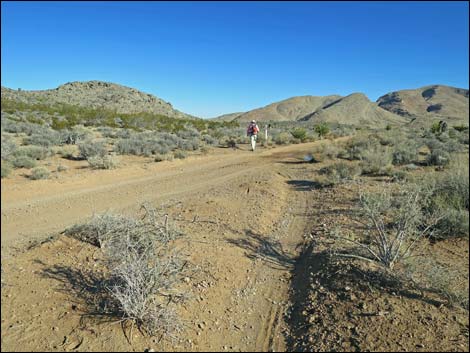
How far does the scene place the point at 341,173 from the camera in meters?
10.9

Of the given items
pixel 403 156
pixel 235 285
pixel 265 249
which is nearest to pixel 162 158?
pixel 265 249

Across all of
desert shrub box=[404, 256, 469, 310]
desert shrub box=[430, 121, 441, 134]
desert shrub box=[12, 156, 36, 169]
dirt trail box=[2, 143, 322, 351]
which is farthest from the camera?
desert shrub box=[430, 121, 441, 134]

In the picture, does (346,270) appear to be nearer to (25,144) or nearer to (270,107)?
(25,144)

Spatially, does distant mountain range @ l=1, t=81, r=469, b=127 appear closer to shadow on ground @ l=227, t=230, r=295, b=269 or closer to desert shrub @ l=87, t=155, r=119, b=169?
desert shrub @ l=87, t=155, r=119, b=169

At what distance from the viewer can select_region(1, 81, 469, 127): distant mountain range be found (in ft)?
59.6

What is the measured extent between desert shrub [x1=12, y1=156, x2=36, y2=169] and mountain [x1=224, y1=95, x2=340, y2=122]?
4847 inches

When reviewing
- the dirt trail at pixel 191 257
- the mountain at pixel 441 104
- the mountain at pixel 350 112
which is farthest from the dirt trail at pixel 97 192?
the mountain at pixel 350 112

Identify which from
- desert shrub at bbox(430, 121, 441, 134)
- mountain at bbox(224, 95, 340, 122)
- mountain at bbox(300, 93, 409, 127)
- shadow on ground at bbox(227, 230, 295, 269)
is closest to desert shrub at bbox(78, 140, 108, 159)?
shadow on ground at bbox(227, 230, 295, 269)

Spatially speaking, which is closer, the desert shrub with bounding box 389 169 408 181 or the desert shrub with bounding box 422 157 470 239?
the desert shrub with bounding box 422 157 470 239

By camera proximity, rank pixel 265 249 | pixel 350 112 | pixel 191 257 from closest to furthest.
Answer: pixel 191 257, pixel 265 249, pixel 350 112

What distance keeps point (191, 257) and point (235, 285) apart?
0.98 m

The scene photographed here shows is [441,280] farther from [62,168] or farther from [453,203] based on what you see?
[62,168]

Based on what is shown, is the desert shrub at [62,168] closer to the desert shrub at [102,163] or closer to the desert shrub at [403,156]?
A: the desert shrub at [102,163]

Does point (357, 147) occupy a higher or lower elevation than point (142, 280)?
higher
